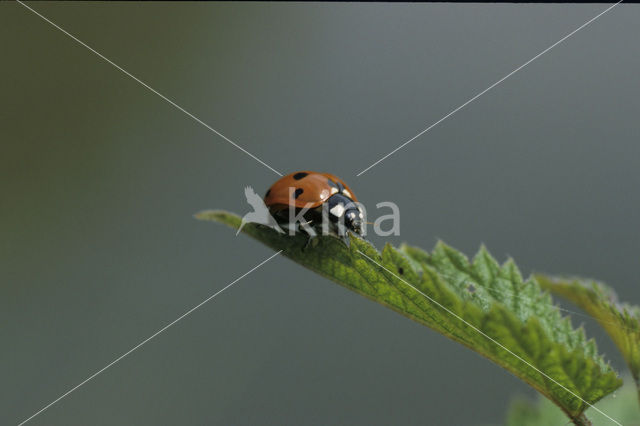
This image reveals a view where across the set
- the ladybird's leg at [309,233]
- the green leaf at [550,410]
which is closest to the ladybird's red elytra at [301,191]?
the ladybird's leg at [309,233]

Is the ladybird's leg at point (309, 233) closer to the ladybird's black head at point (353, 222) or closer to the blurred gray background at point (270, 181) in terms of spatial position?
the ladybird's black head at point (353, 222)

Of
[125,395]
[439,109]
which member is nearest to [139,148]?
[125,395]

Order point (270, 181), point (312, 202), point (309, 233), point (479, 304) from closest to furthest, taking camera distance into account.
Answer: point (479, 304) < point (309, 233) < point (312, 202) < point (270, 181)

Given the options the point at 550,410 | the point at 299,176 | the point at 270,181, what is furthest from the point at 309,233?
the point at 270,181

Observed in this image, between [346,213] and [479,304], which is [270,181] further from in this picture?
→ [479,304]

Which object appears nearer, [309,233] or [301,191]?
[309,233]
